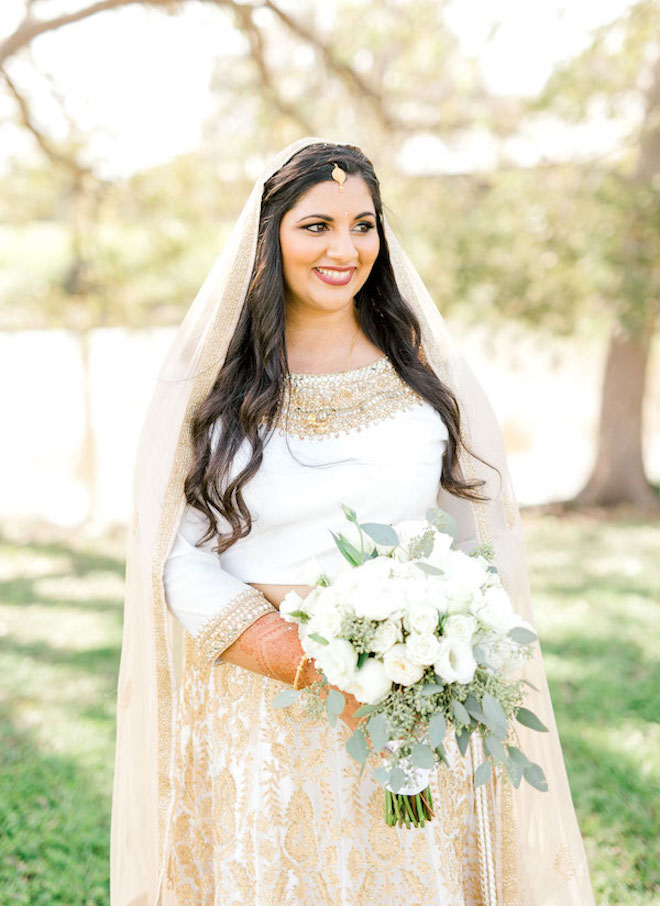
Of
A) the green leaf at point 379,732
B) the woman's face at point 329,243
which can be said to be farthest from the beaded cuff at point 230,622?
the woman's face at point 329,243

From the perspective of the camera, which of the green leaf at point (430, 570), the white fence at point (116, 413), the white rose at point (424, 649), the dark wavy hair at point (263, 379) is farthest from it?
the white fence at point (116, 413)

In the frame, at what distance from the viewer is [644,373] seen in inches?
398

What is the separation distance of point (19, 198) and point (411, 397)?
832cm

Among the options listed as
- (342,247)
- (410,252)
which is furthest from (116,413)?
(342,247)

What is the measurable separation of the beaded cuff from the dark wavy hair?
0.16 m

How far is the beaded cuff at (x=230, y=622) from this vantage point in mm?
2004

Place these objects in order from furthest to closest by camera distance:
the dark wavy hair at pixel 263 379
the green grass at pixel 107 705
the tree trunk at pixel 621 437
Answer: the tree trunk at pixel 621 437 < the green grass at pixel 107 705 < the dark wavy hair at pixel 263 379

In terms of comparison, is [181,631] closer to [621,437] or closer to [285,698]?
[285,698]

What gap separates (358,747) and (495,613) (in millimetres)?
374

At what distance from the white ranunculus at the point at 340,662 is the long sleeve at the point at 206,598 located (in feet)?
1.30

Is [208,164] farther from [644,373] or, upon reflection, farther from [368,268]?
[368,268]

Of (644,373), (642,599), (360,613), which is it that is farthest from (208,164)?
(360,613)

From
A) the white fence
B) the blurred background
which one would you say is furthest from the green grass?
the white fence

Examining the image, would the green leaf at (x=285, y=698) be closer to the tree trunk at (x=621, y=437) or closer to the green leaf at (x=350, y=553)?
the green leaf at (x=350, y=553)
